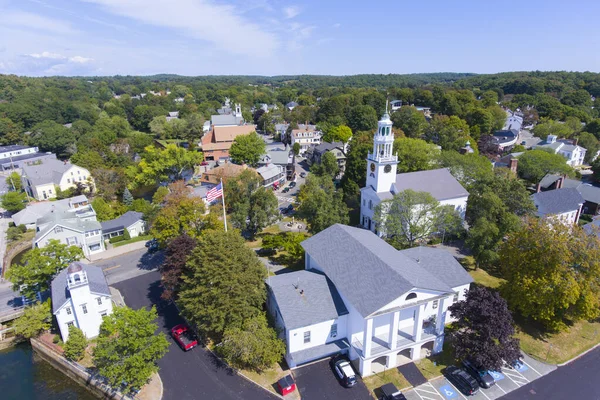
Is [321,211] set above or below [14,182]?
above

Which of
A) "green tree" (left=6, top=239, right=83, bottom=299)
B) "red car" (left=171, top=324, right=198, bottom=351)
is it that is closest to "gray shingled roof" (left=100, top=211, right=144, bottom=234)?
"green tree" (left=6, top=239, right=83, bottom=299)

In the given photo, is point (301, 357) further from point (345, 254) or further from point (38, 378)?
point (38, 378)

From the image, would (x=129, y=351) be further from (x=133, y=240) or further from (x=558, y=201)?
(x=558, y=201)

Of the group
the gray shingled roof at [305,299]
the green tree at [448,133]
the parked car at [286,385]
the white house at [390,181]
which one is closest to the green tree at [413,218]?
the white house at [390,181]

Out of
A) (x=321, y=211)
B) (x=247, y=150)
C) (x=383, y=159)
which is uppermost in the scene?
(x=383, y=159)

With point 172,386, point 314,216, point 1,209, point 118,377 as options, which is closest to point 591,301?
point 314,216

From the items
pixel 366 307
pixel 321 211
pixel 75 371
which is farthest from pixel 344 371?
pixel 75 371

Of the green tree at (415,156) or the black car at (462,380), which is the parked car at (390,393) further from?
the green tree at (415,156)
